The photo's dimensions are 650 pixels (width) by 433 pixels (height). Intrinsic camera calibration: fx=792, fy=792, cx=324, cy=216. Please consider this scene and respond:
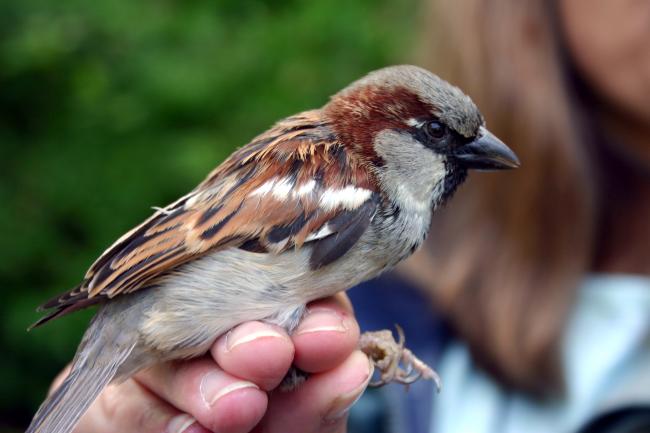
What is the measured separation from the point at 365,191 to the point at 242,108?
1.81 m

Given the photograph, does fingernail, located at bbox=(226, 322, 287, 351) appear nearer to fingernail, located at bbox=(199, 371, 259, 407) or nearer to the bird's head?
fingernail, located at bbox=(199, 371, 259, 407)

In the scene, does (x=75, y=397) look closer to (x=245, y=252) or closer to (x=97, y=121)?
(x=245, y=252)

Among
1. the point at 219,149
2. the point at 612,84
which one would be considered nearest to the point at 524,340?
the point at 612,84

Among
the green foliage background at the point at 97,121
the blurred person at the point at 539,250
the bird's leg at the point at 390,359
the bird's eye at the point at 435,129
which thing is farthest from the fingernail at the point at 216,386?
the green foliage background at the point at 97,121

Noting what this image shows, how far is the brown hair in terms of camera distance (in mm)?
2859

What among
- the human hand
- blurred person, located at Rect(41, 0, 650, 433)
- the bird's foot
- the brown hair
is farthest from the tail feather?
the brown hair

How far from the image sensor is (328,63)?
3.69 m

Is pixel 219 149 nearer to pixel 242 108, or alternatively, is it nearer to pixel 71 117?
pixel 242 108

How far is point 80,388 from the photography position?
1.77 metres

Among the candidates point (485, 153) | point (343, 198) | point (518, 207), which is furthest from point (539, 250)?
point (343, 198)

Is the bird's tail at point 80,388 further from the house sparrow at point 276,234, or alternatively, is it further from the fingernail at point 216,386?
the fingernail at point 216,386

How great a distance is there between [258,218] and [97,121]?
6.15 ft

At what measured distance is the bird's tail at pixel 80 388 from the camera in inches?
68.2

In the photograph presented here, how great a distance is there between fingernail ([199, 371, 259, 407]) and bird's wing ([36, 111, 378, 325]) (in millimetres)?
259
